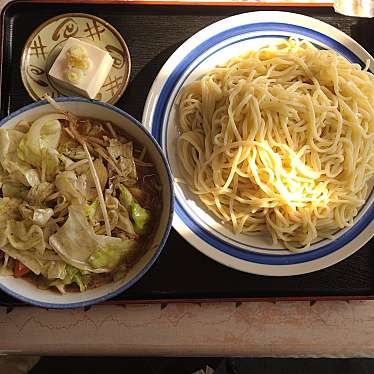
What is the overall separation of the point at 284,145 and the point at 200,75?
1.27 feet

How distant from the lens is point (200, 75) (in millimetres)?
1870

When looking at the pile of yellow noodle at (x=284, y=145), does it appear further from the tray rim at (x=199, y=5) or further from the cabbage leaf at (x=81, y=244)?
the cabbage leaf at (x=81, y=244)

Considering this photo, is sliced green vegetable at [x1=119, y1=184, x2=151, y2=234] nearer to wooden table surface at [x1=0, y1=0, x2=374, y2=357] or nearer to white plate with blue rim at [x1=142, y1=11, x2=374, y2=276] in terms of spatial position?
white plate with blue rim at [x1=142, y1=11, x2=374, y2=276]

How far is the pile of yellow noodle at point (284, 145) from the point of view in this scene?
1751 millimetres

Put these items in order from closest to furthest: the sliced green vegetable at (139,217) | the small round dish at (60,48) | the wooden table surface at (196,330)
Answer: the sliced green vegetable at (139,217)
the wooden table surface at (196,330)
the small round dish at (60,48)

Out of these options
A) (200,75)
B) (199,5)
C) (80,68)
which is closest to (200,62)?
(200,75)

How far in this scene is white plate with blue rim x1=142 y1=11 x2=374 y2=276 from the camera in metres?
1.73

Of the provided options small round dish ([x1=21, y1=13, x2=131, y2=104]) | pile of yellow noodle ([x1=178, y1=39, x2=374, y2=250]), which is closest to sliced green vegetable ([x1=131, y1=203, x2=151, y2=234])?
pile of yellow noodle ([x1=178, y1=39, x2=374, y2=250])

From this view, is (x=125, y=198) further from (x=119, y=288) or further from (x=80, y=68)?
(x=80, y=68)

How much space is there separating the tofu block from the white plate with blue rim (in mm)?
190

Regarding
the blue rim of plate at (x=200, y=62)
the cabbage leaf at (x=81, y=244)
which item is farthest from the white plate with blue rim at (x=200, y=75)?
the cabbage leaf at (x=81, y=244)

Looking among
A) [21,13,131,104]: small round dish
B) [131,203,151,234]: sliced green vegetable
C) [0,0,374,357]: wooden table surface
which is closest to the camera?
[131,203,151,234]: sliced green vegetable

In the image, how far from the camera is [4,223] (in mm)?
1579

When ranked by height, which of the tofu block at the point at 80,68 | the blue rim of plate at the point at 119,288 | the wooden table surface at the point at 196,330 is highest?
the tofu block at the point at 80,68
